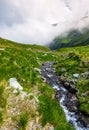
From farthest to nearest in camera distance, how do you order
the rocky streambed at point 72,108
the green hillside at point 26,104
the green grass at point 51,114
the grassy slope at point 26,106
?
the rocky streambed at point 72,108 < the green grass at point 51,114 < the green hillside at point 26,104 < the grassy slope at point 26,106

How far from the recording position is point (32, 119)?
26125mm

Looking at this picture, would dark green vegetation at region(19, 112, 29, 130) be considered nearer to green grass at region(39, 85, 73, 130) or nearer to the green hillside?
the green hillside

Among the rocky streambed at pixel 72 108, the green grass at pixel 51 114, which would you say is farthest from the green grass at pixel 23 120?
the rocky streambed at pixel 72 108

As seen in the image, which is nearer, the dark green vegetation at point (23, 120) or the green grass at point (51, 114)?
the dark green vegetation at point (23, 120)

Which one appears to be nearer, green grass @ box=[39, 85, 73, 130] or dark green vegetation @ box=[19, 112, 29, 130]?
dark green vegetation @ box=[19, 112, 29, 130]

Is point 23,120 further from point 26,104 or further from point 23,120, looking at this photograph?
point 26,104

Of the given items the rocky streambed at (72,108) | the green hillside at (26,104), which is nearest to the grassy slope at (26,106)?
the green hillside at (26,104)

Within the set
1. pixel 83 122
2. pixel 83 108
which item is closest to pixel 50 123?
pixel 83 122

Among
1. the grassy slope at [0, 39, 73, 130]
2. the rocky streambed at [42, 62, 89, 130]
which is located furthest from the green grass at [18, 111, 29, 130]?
the rocky streambed at [42, 62, 89, 130]

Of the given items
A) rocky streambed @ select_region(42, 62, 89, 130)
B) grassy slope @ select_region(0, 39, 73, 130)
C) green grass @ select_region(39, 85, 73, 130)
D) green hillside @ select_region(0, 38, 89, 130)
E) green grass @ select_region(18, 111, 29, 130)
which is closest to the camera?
green grass @ select_region(18, 111, 29, 130)

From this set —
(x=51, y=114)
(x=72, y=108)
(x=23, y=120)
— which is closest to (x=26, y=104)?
(x=23, y=120)

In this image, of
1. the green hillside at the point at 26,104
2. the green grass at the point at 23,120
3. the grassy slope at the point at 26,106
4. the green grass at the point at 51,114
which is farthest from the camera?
the green grass at the point at 51,114

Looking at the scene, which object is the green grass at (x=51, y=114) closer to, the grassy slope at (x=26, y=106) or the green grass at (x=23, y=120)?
the grassy slope at (x=26, y=106)

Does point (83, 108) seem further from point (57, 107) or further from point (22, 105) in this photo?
point (22, 105)
